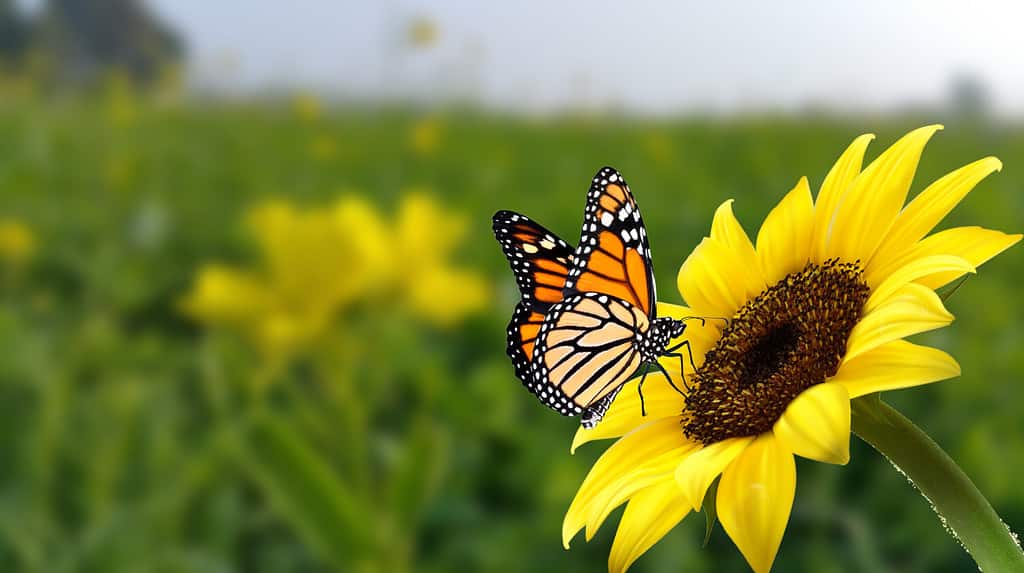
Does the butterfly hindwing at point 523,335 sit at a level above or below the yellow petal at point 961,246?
below

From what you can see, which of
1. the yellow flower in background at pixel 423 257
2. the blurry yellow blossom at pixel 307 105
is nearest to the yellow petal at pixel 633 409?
the yellow flower in background at pixel 423 257

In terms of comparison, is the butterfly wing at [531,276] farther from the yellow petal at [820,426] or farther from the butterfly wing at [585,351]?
the yellow petal at [820,426]

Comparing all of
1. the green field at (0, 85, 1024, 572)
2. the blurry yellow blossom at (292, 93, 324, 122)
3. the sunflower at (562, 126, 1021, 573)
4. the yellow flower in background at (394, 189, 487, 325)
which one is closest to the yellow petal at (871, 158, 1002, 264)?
the sunflower at (562, 126, 1021, 573)

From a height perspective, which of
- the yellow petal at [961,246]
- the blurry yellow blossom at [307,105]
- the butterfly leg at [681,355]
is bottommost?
the butterfly leg at [681,355]

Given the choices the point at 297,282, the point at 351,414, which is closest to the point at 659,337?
the point at 297,282

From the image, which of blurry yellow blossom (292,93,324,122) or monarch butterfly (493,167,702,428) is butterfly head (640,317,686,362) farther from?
blurry yellow blossom (292,93,324,122)

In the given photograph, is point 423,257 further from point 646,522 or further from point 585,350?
point 646,522
